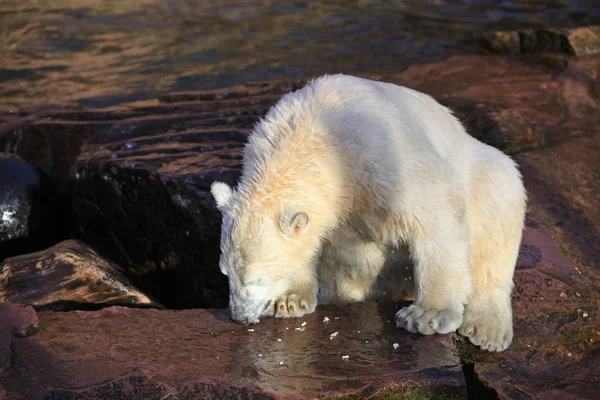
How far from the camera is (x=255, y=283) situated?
385cm

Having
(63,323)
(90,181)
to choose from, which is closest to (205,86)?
(90,181)

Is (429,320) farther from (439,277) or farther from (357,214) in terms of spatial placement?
(357,214)

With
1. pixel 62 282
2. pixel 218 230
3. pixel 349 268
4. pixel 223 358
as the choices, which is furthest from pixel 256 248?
pixel 62 282

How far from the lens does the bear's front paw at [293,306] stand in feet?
14.1

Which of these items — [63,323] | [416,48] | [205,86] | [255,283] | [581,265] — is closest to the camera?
[255,283]

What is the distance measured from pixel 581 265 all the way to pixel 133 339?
2643mm

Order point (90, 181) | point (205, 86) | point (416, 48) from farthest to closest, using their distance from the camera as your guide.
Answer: point (416, 48) < point (205, 86) < point (90, 181)

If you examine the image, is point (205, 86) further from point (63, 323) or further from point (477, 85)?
point (63, 323)

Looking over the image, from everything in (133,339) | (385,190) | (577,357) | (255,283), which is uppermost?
(385,190)

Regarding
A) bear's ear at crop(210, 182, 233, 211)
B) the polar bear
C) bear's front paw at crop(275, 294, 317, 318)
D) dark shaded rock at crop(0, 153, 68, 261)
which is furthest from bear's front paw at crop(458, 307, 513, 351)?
dark shaded rock at crop(0, 153, 68, 261)

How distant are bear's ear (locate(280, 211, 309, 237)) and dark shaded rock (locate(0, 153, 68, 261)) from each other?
2831 millimetres

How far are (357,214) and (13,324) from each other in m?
1.81

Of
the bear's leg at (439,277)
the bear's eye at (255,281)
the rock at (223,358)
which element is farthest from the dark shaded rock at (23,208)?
the bear's leg at (439,277)

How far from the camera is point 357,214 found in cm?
403
